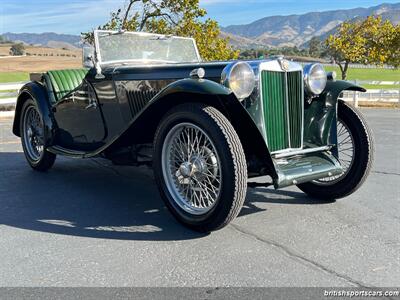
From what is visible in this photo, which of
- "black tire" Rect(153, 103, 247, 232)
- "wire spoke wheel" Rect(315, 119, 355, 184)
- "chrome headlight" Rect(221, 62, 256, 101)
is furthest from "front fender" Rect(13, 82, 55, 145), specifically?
"wire spoke wheel" Rect(315, 119, 355, 184)

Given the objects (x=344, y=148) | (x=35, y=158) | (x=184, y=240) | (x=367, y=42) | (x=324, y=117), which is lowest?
(x=184, y=240)

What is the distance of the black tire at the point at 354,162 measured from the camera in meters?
4.39

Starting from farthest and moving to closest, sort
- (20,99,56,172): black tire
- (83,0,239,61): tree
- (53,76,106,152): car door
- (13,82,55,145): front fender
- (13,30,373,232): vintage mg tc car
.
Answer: (83,0,239,61): tree → (20,99,56,172): black tire → (13,82,55,145): front fender → (53,76,106,152): car door → (13,30,373,232): vintage mg tc car

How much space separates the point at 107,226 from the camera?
3.97 m

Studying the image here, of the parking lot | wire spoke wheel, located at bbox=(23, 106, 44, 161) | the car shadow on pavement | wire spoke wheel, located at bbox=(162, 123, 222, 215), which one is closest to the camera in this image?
the parking lot

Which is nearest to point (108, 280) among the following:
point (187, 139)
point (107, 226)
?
point (107, 226)

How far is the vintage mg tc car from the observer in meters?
3.66

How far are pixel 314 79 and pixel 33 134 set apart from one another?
3.95 m

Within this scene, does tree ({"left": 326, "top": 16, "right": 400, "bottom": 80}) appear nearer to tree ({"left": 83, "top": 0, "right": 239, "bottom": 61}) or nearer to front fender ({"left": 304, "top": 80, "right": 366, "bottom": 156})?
tree ({"left": 83, "top": 0, "right": 239, "bottom": 61})

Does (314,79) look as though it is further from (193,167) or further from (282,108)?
(193,167)

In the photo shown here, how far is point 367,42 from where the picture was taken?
2423 cm

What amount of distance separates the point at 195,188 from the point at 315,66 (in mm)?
1689

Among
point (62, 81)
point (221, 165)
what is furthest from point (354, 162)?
point (62, 81)

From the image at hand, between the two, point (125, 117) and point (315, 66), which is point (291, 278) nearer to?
point (315, 66)
